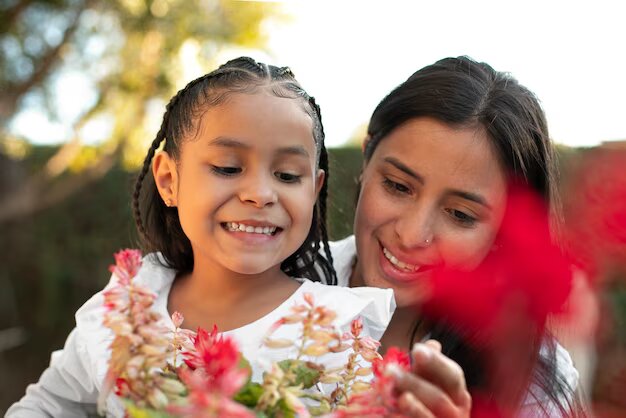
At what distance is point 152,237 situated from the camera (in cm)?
199

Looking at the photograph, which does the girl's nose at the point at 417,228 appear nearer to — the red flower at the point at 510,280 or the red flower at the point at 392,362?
the red flower at the point at 510,280

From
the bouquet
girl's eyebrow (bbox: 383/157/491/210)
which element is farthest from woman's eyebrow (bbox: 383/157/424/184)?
the bouquet

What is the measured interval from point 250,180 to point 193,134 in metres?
0.23

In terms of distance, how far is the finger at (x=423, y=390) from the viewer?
919 mm

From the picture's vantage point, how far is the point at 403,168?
75.0 inches

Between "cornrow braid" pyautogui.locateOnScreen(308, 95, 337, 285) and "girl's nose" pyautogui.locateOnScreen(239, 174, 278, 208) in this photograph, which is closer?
"girl's nose" pyautogui.locateOnScreen(239, 174, 278, 208)

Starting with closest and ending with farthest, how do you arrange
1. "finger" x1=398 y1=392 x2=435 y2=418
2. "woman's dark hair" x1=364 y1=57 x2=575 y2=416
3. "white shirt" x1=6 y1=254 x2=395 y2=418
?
"finger" x1=398 y1=392 x2=435 y2=418
"white shirt" x1=6 y1=254 x2=395 y2=418
"woman's dark hair" x1=364 y1=57 x2=575 y2=416

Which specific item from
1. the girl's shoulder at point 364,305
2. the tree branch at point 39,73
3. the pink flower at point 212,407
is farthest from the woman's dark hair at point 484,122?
the tree branch at point 39,73

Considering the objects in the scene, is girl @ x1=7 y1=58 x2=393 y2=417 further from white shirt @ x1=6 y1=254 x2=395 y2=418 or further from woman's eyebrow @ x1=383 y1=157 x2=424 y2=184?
woman's eyebrow @ x1=383 y1=157 x2=424 y2=184

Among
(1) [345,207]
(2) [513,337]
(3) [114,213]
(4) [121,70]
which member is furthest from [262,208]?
(3) [114,213]

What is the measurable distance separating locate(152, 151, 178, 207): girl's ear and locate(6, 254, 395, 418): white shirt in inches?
9.9

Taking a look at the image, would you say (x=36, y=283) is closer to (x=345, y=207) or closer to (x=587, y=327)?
(x=345, y=207)

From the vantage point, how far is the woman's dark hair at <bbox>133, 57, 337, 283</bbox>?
5.32ft

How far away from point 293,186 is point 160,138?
0.50m
